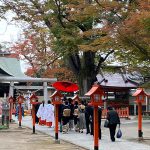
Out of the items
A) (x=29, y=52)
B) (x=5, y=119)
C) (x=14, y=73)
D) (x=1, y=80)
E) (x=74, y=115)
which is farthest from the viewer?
(x=29, y=52)

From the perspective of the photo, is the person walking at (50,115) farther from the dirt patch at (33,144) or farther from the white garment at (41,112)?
the dirt patch at (33,144)

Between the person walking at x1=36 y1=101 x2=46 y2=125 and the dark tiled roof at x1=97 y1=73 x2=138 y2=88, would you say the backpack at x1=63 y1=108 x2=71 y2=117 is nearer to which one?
the person walking at x1=36 y1=101 x2=46 y2=125

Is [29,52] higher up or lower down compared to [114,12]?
higher up

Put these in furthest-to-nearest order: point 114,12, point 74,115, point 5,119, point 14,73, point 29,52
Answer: point 29,52, point 14,73, point 5,119, point 74,115, point 114,12

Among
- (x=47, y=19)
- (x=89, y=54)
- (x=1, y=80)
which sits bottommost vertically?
(x=1, y=80)

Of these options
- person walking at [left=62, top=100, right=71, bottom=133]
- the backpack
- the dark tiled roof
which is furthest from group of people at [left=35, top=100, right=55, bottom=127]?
the dark tiled roof

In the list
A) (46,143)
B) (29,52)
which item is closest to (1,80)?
(46,143)

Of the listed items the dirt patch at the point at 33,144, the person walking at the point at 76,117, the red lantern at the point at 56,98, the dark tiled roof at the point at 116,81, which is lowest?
the dirt patch at the point at 33,144

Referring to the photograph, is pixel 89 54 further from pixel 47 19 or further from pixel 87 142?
pixel 87 142

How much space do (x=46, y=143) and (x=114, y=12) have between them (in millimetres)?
6022

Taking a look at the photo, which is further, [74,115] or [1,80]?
[1,80]

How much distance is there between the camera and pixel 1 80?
29016 millimetres

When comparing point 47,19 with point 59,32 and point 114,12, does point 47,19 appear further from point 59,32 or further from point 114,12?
point 114,12

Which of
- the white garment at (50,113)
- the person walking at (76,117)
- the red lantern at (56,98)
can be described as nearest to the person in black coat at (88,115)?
the person walking at (76,117)
